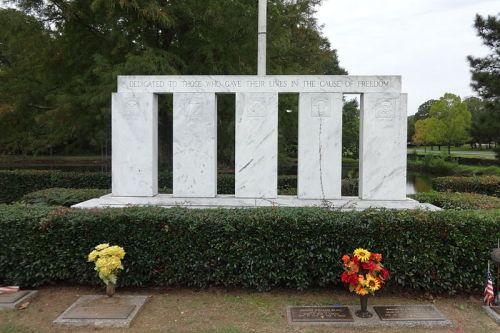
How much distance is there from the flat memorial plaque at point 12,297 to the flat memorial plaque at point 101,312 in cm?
89

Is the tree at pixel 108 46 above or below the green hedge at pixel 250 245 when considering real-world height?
above

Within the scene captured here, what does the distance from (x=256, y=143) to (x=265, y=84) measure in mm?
1060

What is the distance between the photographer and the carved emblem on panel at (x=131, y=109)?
26.5 feet

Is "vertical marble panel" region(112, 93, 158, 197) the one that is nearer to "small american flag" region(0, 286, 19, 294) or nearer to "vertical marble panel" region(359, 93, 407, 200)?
"small american flag" region(0, 286, 19, 294)

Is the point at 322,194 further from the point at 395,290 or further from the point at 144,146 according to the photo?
the point at 144,146

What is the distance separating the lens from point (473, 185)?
12445mm

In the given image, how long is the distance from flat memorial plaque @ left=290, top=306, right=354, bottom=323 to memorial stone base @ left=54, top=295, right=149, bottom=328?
1813mm

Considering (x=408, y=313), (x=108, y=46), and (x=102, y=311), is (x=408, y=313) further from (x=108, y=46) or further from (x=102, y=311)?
(x=108, y=46)

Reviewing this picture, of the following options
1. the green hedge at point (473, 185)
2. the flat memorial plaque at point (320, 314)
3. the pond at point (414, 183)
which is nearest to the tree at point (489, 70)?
the pond at point (414, 183)

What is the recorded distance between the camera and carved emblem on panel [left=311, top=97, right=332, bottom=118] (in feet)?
25.7

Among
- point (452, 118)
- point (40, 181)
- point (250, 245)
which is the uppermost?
point (452, 118)

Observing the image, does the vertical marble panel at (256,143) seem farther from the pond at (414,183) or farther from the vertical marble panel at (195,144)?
the pond at (414,183)

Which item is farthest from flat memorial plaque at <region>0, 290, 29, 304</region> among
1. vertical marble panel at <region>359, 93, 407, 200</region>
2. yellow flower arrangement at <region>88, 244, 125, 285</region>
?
vertical marble panel at <region>359, 93, 407, 200</region>

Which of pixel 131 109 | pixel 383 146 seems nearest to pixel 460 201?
pixel 383 146
